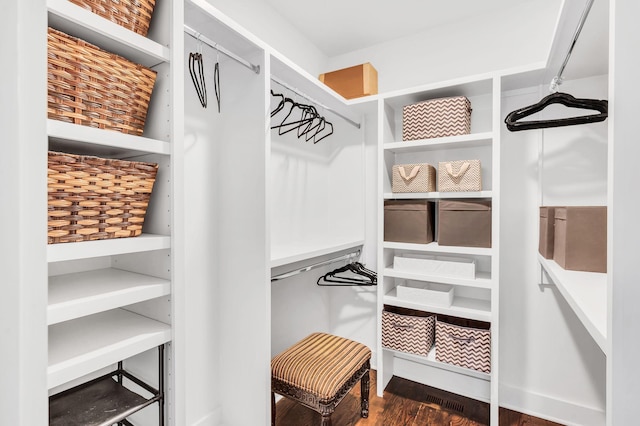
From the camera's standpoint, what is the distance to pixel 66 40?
782mm

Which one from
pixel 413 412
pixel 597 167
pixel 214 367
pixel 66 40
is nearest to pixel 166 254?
pixel 66 40

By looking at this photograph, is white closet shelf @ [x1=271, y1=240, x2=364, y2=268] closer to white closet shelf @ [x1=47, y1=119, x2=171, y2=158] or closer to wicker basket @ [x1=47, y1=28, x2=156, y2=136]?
white closet shelf @ [x1=47, y1=119, x2=171, y2=158]

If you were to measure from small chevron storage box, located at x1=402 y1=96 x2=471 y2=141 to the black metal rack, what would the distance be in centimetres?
178

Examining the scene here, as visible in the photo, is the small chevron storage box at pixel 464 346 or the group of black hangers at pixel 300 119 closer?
→ the small chevron storage box at pixel 464 346

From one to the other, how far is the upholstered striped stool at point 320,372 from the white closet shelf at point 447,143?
49.5 inches

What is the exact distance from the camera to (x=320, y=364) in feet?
5.24

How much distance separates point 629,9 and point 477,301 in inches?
70.5

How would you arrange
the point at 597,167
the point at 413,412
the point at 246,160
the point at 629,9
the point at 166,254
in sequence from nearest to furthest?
the point at 629,9 < the point at 166,254 < the point at 246,160 < the point at 597,167 < the point at 413,412

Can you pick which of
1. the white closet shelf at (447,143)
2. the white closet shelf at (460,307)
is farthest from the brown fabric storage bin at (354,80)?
the white closet shelf at (460,307)

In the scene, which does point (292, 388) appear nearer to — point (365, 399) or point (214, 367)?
point (214, 367)

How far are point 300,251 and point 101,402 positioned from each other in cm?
111

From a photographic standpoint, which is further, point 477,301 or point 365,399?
point 477,301

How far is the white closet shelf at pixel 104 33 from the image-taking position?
2.54 feet

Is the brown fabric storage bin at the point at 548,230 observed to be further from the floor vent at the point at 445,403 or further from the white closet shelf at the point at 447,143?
the floor vent at the point at 445,403
